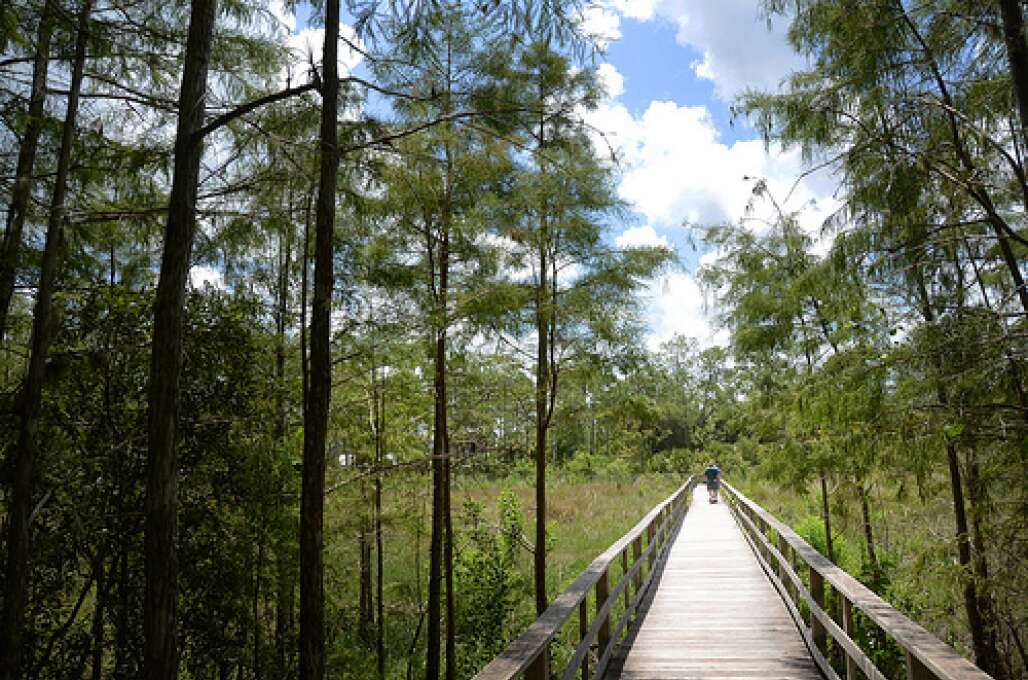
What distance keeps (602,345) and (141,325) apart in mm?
5780

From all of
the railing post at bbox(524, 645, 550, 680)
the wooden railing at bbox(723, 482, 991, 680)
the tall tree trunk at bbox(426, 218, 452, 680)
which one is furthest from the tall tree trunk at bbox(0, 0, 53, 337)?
the wooden railing at bbox(723, 482, 991, 680)

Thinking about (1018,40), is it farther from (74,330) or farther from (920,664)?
(74,330)

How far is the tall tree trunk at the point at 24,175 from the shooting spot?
591cm

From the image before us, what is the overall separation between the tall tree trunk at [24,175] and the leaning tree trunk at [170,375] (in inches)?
95.5

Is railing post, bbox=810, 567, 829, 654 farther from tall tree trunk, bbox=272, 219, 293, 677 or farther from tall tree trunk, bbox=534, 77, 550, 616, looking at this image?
tall tree trunk, bbox=272, 219, 293, 677

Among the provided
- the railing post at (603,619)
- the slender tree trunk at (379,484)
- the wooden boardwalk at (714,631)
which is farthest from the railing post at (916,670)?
the slender tree trunk at (379,484)

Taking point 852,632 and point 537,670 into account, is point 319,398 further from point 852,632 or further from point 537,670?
point 852,632

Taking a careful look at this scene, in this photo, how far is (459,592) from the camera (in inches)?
545

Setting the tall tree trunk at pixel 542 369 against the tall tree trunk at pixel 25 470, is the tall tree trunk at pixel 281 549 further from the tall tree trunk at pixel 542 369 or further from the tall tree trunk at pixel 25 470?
the tall tree trunk at pixel 542 369

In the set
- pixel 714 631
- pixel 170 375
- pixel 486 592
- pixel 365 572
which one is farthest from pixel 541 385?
pixel 170 375

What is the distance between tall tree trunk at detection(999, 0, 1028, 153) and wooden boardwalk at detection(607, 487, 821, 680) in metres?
4.14

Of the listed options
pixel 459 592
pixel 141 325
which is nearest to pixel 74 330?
pixel 141 325

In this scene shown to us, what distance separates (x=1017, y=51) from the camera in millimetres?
4398

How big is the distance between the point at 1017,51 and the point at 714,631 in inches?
210
